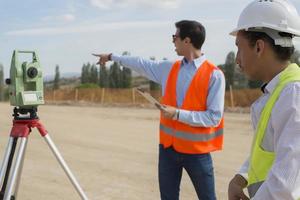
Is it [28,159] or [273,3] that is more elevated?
[273,3]

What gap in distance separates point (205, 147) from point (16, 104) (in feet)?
4.76

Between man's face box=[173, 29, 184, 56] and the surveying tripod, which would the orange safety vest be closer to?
man's face box=[173, 29, 184, 56]

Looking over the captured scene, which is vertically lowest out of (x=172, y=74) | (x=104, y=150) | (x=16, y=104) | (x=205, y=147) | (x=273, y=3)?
(x=104, y=150)

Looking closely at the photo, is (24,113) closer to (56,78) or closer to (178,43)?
(178,43)

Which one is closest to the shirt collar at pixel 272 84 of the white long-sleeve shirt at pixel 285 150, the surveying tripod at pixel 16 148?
the white long-sleeve shirt at pixel 285 150

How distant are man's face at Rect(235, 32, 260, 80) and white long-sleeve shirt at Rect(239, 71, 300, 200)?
209 mm

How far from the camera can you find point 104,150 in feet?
27.1

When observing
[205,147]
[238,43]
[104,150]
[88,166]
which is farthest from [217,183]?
→ [238,43]

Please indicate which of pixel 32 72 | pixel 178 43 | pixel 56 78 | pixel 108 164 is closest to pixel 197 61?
pixel 178 43

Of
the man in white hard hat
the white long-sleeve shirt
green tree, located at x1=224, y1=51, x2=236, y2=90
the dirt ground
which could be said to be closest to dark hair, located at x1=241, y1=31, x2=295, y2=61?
the man in white hard hat

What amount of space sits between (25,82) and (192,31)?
1.34 metres

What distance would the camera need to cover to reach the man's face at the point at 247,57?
1.66m

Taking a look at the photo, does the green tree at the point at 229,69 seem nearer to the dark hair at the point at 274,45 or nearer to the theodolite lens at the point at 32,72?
the theodolite lens at the point at 32,72

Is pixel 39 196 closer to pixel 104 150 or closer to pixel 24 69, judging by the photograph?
pixel 24 69
